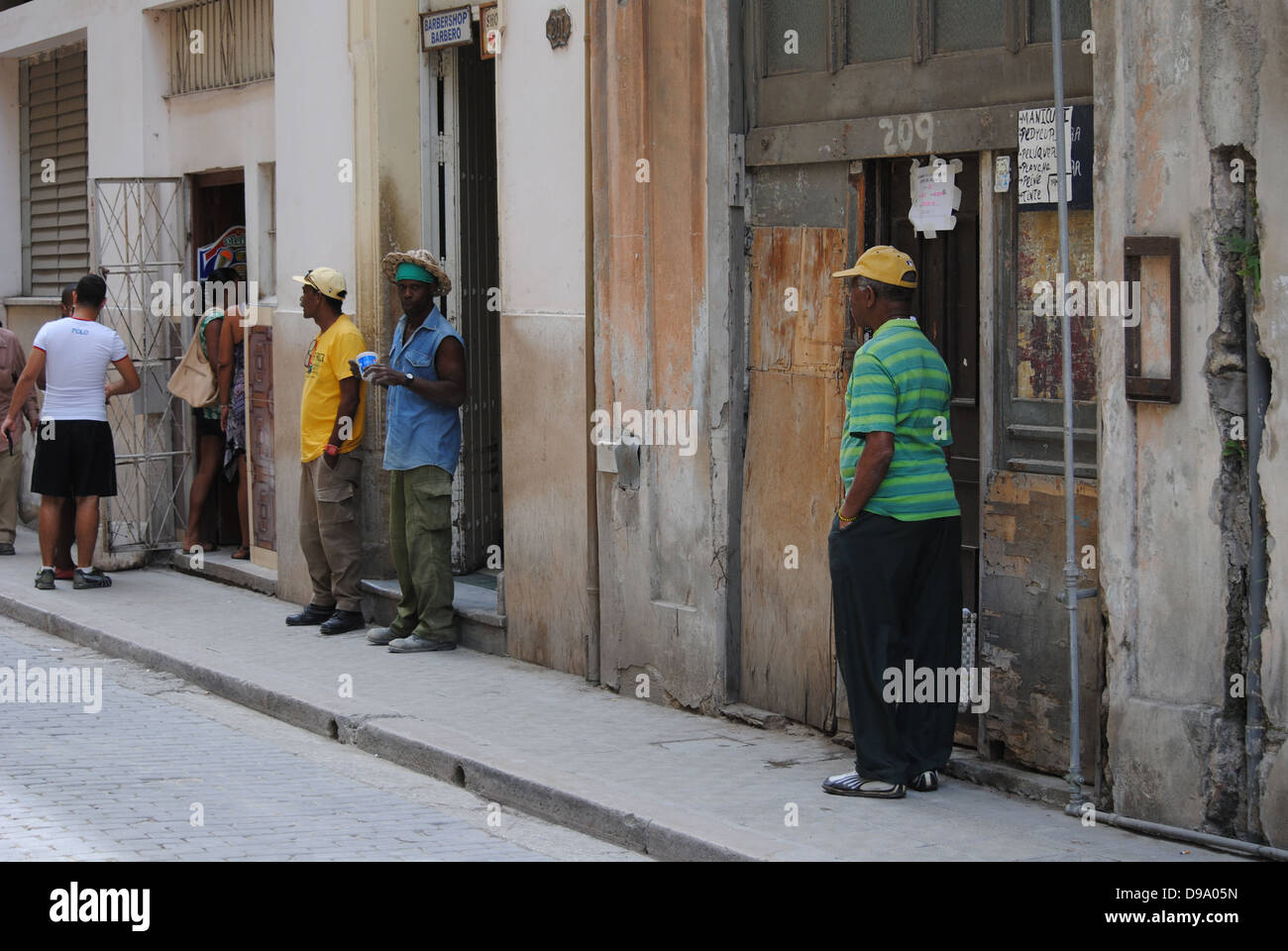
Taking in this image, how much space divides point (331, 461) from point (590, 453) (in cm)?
193

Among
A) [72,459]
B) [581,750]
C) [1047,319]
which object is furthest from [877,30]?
[72,459]

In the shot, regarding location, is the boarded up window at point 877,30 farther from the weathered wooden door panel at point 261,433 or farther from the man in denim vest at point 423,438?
the weathered wooden door panel at point 261,433

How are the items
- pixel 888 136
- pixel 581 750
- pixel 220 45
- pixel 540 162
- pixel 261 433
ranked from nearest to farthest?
pixel 888 136
pixel 581 750
pixel 540 162
pixel 261 433
pixel 220 45

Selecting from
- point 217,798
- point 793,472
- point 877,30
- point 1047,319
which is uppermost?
point 877,30

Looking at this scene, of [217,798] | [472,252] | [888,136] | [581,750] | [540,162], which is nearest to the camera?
[217,798]

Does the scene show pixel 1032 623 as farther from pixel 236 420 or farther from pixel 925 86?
pixel 236 420

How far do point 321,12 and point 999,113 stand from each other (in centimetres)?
536

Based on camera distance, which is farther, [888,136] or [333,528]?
[333,528]

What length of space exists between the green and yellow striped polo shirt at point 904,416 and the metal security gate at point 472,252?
4399 mm

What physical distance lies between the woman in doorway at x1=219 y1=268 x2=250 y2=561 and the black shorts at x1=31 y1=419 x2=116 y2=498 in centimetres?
83

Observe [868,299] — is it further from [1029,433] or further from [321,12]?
[321,12]

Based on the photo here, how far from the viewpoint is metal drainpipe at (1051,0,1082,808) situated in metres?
5.90

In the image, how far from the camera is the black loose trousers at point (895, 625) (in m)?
6.33

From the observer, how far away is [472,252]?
34.2ft
